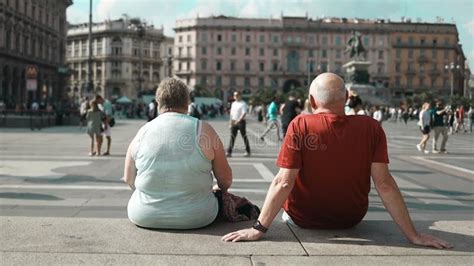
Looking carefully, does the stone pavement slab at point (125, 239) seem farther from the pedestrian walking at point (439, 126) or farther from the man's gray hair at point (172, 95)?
the pedestrian walking at point (439, 126)

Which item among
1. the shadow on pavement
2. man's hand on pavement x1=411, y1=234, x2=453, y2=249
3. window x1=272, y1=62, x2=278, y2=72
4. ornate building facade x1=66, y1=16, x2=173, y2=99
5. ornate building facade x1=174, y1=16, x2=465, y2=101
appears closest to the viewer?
man's hand on pavement x1=411, y1=234, x2=453, y2=249

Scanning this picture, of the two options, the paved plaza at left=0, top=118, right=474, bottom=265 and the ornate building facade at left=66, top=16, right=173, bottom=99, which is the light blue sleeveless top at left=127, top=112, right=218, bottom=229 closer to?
the paved plaza at left=0, top=118, right=474, bottom=265

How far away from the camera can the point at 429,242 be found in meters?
4.18

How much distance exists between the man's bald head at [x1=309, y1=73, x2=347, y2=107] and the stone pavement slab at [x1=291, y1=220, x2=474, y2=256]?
1016mm

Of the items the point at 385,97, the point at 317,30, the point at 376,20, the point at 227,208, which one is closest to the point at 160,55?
the point at 317,30

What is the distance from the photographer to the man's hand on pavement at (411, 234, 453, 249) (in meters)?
4.17

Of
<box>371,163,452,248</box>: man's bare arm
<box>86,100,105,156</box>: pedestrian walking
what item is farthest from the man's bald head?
<box>86,100,105,156</box>: pedestrian walking

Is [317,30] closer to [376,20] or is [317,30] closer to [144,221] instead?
[376,20]

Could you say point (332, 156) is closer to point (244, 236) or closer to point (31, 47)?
point (244, 236)

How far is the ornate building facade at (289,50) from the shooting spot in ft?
414

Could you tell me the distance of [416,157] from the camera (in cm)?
1611

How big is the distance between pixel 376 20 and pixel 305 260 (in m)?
133

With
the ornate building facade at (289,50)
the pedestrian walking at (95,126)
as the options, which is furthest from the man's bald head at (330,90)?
the ornate building facade at (289,50)

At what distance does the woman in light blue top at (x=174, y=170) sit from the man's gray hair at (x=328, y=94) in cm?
87
